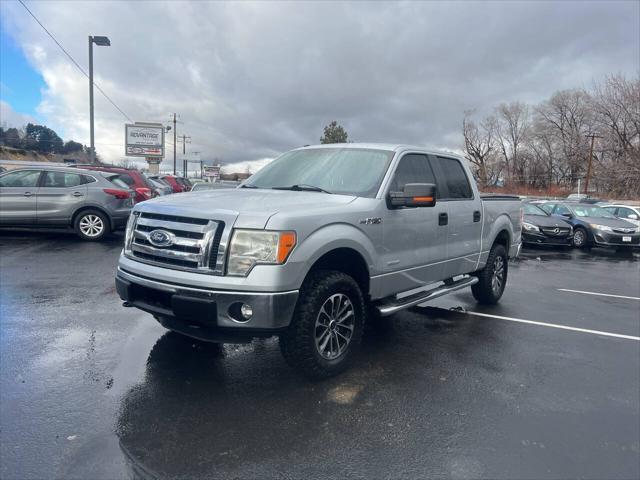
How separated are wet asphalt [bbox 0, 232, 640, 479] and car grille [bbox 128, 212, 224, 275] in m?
0.97

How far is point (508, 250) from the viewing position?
273 inches

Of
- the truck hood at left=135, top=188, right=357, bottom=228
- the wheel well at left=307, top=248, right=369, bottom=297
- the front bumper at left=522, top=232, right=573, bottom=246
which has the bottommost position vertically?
the front bumper at left=522, top=232, right=573, bottom=246

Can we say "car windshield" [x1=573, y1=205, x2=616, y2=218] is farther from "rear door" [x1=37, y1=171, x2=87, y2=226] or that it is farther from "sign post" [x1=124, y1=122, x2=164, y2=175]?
"sign post" [x1=124, y1=122, x2=164, y2=175]

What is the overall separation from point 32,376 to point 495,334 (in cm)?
466

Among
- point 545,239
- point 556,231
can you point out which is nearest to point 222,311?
point 545,239

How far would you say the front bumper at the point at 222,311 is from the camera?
3205 millimetres

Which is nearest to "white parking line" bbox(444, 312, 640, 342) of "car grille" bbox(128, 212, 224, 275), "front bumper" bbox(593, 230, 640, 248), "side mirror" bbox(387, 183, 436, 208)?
"side mirror" bbox(387, 183, 436, 208)

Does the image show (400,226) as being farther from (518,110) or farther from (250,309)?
(518,110)

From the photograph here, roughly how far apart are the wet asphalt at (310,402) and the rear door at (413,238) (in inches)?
29.2

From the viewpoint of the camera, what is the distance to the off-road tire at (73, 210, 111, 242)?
33.7 feet

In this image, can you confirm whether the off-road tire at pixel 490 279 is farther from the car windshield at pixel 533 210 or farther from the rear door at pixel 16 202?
the car windshield at pixel 533 210

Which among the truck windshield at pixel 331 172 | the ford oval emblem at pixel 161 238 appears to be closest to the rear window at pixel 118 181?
the truck windshield at pixel 331 172

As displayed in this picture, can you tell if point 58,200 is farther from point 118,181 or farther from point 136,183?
point 136,183

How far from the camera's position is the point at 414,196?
4.07 meters
